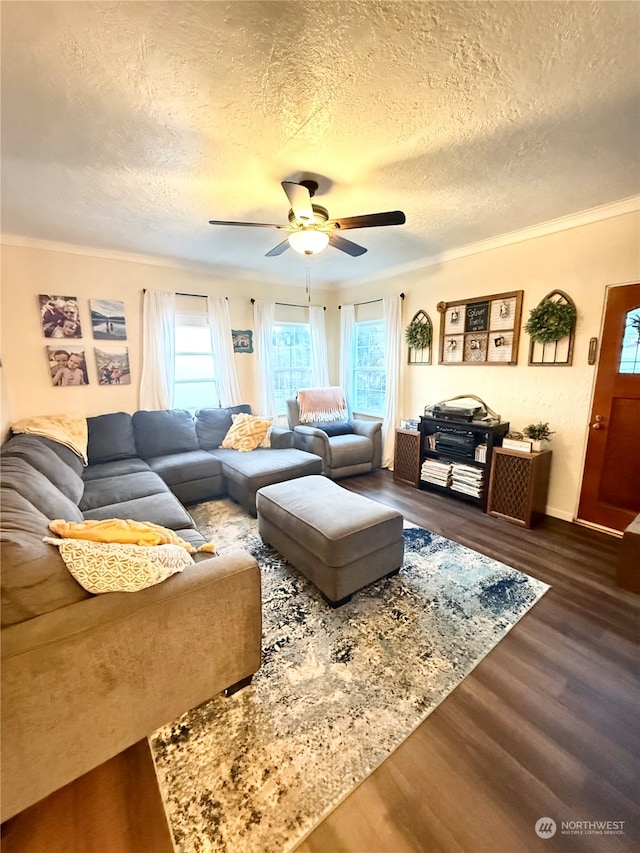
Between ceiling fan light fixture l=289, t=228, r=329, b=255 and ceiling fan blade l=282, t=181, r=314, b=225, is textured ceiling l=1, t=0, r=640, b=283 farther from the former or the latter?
ceiling fan light fixture l=289, t=228, r=329, b=255

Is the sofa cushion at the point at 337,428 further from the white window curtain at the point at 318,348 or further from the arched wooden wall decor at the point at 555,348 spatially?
the arched wooden wall decor at the point at 555,348

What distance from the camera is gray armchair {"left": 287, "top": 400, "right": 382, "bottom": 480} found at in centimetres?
396

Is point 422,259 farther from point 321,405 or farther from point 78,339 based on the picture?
point 78,339

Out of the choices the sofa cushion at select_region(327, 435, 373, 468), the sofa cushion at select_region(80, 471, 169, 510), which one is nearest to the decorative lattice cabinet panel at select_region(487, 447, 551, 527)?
the sofa cushion at select_region(327, 435, 373, 468)

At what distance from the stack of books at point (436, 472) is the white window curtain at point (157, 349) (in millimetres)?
3010

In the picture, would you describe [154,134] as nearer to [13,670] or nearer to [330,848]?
[13,670]

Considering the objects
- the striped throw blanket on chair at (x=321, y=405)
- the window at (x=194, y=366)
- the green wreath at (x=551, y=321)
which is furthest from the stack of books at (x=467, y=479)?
the window at (x=194, y=366)

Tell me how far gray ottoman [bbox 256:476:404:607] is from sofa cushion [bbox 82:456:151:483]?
149 cm

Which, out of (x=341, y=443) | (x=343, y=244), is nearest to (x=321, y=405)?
(x=341, y=443)

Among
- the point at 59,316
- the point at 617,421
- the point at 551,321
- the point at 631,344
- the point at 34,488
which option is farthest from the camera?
the point at 59,316

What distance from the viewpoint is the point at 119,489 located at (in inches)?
101

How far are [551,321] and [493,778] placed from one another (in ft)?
9.85

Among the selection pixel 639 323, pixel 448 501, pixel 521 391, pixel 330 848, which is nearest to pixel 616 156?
pixel 639 323

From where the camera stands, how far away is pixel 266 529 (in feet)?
8.09
